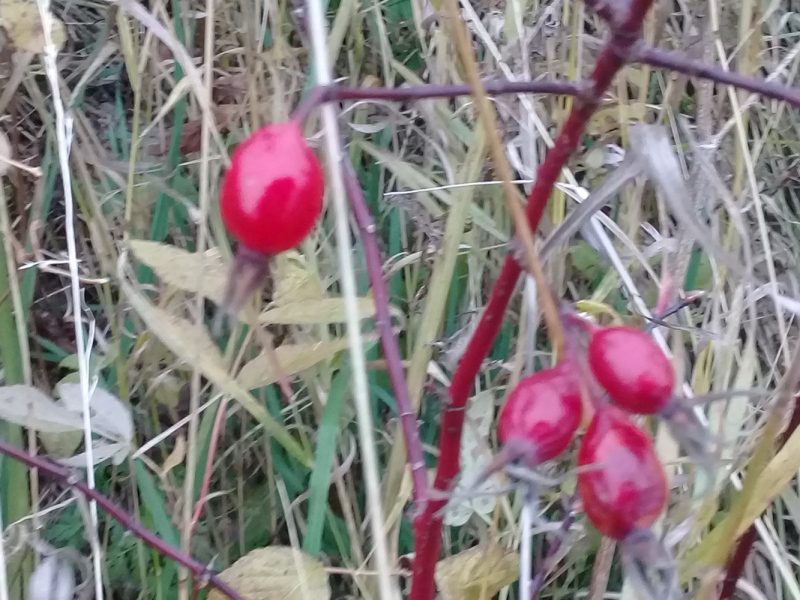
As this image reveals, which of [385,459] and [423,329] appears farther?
[385,459]

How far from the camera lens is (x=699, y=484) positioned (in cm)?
60

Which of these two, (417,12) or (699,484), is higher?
(417,12)

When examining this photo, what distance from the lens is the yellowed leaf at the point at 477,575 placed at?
1.55ft

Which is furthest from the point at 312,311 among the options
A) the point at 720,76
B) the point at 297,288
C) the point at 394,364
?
the point at 720,76

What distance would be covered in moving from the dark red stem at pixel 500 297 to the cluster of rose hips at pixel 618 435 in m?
0.04

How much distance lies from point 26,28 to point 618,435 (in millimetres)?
544

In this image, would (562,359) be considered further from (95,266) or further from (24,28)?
(95,266)

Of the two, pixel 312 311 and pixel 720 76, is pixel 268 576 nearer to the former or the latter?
pixel 312 311

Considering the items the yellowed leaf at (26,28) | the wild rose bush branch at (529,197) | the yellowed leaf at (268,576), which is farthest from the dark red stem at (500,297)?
the yellowed leaf at (26,28)

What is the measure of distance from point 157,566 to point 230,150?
44 centimetres

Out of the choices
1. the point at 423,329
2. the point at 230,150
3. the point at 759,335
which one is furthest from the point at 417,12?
the point at 759,335

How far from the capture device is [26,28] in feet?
1.93

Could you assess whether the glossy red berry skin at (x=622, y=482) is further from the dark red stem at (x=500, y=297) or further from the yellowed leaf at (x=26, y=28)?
the yellowed leaf at (x=26, y=28)

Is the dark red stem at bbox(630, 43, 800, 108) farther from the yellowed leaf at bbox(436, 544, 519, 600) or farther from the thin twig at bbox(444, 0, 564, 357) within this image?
the yellowed leaf at bbox(436, 544, 519, 600)
